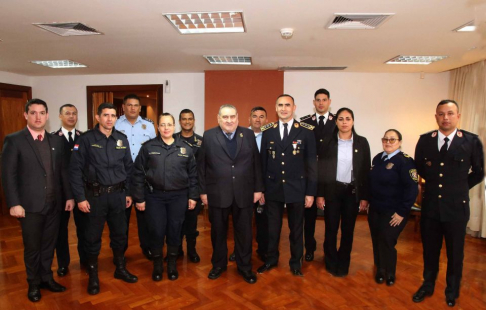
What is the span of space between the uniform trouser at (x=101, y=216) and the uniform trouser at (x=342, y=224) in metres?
2.03

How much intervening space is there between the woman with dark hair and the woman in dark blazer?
0.11m

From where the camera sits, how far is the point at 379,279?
10.5 feet

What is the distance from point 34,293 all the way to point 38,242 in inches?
17.3

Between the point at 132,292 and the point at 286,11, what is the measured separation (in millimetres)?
2967

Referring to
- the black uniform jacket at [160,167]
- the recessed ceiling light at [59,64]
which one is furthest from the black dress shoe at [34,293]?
the recessed ceiling light at [59,64]

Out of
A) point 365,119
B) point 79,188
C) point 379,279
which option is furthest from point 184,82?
point 379,279

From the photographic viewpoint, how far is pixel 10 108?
645 cm

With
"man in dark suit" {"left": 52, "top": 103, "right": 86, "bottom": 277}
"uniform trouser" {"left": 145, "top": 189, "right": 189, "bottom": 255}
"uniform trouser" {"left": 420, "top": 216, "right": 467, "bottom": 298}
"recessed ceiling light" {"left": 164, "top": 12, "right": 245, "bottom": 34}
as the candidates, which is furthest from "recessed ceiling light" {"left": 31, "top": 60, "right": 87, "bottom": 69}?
"uniform trouser" {"left": 420, "top": 216, "right": 467, "bottom": 298}

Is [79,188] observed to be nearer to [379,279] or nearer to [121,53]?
[121,53]

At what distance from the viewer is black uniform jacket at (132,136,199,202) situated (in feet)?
10.1

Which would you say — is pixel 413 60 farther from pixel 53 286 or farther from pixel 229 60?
pixel 53 286

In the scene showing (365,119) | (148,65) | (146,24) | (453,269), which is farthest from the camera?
(365,119)

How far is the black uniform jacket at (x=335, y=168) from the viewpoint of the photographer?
10.3 feet

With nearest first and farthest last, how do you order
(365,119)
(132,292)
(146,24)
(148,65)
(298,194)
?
(132,292) → (298,194) → (146,24) → (148,65) → (365,119)
